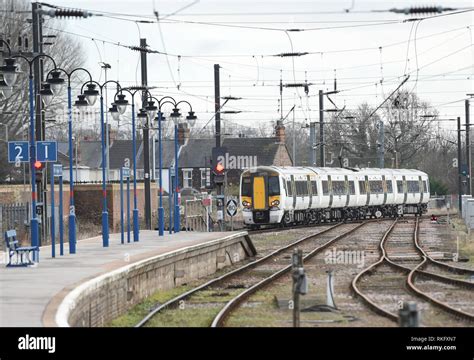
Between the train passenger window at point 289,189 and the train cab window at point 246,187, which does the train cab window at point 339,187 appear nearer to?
the train passenger window at point 289,189

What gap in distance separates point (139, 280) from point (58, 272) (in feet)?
4.99

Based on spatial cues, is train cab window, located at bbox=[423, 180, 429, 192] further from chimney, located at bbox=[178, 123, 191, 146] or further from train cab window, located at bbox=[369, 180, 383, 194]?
chimney, located at bbox=[178, 123, 191, 146]

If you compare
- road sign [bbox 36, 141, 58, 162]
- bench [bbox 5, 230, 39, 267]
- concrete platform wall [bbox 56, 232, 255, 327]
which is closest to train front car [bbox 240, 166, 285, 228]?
concrete platform wall [bbox 56, 232, 255, 327]

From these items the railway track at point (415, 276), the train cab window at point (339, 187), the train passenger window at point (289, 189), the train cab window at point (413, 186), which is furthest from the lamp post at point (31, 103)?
the train cab window at point (413, 186)

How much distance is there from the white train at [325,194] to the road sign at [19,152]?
24.1 meters

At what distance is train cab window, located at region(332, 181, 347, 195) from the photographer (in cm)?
5616

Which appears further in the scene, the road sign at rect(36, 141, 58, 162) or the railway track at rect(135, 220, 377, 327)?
the road sign at rect(36, 141, 58, 162)

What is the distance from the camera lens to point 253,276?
2689cm

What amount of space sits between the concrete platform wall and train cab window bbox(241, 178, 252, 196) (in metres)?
15.9

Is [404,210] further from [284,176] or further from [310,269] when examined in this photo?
[310,269]

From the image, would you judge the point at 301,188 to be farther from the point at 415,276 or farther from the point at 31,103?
the point at 31,103

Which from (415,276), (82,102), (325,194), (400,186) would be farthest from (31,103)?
(400,186)

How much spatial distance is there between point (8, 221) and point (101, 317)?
18546mm

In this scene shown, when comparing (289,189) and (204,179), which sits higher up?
(204,179)
